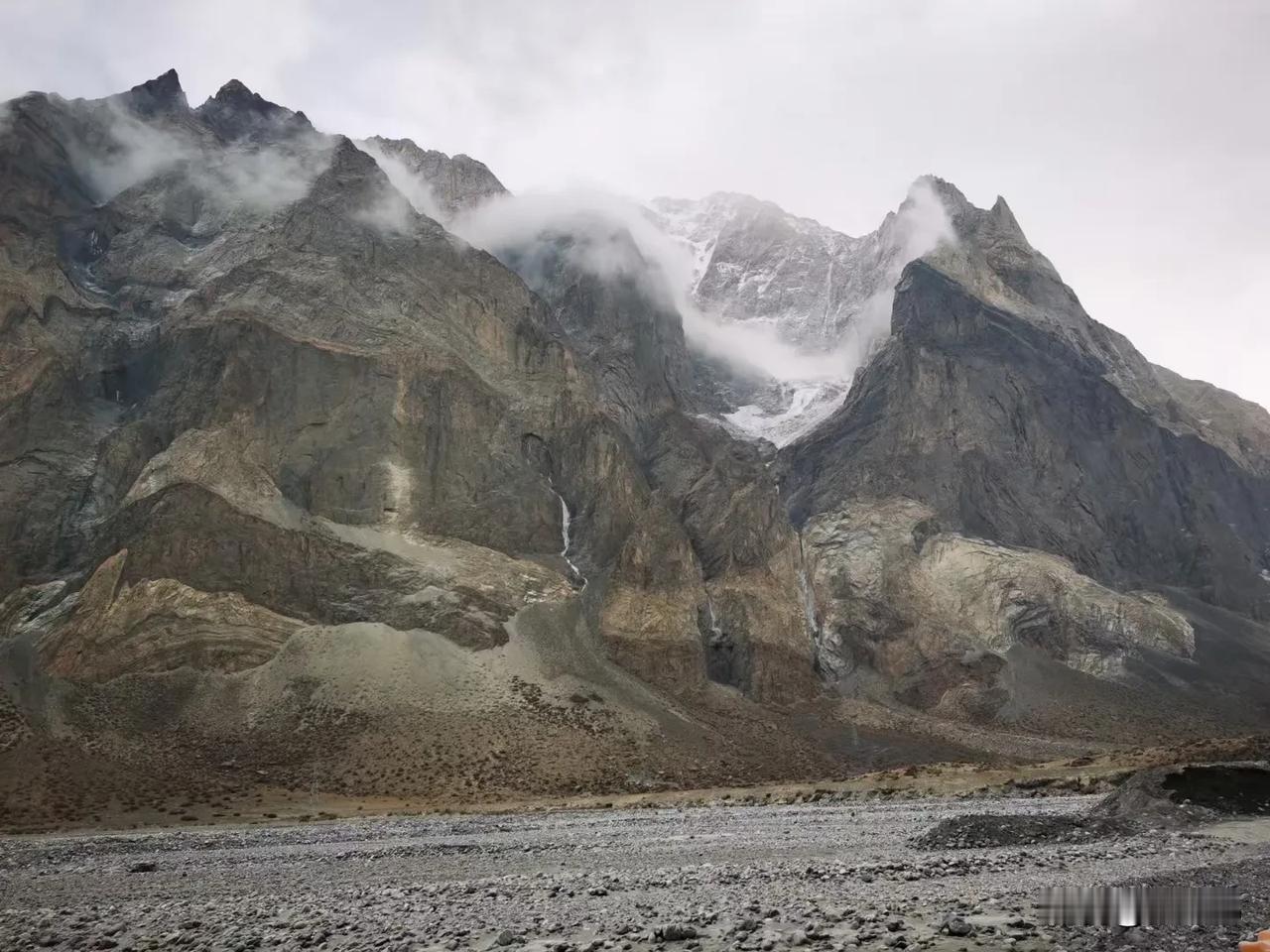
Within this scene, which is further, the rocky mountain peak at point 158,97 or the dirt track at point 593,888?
the rocky mountain peak at point 158,97

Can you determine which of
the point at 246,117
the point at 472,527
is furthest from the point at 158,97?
the point at 472,527

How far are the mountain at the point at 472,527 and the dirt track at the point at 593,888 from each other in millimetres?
31103

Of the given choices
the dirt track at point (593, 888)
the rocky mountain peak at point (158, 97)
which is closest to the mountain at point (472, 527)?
the rocky mountain peak at point (158, 97)

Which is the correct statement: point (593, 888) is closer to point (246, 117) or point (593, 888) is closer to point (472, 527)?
point (472, 527)

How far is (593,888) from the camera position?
2331cm

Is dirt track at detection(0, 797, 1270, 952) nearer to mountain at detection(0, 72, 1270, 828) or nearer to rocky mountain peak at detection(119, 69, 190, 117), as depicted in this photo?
mountain at detection(0, 72, 1270, 828)

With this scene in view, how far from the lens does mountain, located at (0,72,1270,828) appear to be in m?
80.6

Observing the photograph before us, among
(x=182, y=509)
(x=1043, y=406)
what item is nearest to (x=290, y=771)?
(x=182, y=509)

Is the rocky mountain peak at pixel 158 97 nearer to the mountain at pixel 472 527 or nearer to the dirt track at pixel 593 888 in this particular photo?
the mountain at pixel 472 527

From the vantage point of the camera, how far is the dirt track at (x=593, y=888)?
1556 cm

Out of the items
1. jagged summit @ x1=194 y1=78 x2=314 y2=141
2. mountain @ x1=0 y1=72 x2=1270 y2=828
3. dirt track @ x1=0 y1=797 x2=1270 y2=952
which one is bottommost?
dirt track @ x1=0 y1=797 x2=1270 y2=952

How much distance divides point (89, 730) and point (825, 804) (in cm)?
5422

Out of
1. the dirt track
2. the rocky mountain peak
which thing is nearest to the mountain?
the rocky mountain peak

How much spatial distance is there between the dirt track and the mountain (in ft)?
102
